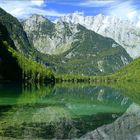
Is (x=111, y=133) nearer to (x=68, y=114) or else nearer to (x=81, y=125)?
(x=81, y=125)

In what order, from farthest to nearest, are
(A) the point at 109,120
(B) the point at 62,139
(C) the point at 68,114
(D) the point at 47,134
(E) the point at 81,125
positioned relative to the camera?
(C) the point at 68,114, (A) the point at 109,120, (E) the point at 81,125, (D) the point at 47,134, (B) the point at 62,139

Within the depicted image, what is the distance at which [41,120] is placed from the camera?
2117 inches

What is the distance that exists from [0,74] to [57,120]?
144 metres

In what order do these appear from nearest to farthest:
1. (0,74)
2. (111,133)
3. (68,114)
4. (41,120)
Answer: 1. (111,133)
2. (41,120)
3. (68,114)
4. (0,74)

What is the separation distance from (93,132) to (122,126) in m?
7.62

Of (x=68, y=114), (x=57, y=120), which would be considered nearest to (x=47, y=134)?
(x=57, y=120)

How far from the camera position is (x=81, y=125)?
50.4 meters

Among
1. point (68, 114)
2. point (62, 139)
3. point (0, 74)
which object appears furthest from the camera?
point (0, 74)

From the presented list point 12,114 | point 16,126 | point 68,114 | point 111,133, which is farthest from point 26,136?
point 68,114

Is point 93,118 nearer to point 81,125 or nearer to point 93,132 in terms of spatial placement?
point 81,125

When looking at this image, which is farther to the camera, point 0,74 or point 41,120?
point 0,74

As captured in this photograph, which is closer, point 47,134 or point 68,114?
point 47,134

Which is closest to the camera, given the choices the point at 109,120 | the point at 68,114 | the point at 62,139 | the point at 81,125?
the point at 62,139

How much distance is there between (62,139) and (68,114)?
24.4 metres
